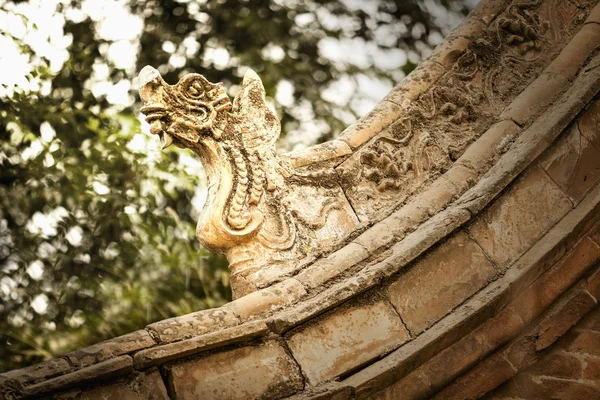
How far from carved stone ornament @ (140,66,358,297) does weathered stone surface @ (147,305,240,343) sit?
12.1 inches

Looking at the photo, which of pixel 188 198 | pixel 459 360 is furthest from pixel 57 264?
pixel 459 360

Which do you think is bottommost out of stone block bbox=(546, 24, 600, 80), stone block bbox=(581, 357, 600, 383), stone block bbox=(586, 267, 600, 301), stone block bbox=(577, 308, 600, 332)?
stone block bbox=(581, 357, 600, 383)

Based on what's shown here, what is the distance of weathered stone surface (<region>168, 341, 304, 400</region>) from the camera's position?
9.73ft

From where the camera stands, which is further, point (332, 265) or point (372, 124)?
point (372, 124)

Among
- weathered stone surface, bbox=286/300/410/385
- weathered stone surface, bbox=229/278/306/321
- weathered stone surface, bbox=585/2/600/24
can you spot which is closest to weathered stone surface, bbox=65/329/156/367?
weathered stone surface, bbox=229/278/306/321

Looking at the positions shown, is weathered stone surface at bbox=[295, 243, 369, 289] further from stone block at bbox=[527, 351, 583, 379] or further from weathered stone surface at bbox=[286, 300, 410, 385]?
stone block at bbox=[527, 351, 583, 379]

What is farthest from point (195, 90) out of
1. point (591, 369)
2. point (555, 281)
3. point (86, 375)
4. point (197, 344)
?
point (591, 369)

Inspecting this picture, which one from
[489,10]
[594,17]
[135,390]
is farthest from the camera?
[489,10]

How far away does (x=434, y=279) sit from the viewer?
3.46 m

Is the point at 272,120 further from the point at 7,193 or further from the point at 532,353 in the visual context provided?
the point at 7,193

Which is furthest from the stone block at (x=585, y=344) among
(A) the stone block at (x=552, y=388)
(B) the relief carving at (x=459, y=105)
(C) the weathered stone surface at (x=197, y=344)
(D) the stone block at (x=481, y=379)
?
(C) the weathered stone surface at (x=197, y=344)

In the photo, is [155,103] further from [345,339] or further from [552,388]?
[552,388]

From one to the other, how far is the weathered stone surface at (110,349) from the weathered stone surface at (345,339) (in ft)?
1.98

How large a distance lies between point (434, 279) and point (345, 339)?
1.71 feet
